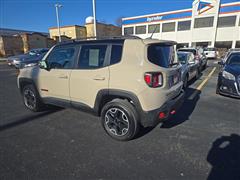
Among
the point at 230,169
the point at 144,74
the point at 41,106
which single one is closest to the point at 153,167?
the point at 230,169

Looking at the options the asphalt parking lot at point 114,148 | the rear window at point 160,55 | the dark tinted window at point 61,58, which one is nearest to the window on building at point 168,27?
the asphalt parking lot at point 114,148

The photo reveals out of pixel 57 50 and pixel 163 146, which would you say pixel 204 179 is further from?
pixel 57 50

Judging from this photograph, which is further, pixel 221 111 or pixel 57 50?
pixel 221 111

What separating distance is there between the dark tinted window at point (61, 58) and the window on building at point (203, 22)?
34.4m

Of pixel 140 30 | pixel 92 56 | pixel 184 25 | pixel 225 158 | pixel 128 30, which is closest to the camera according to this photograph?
pixel 225 158

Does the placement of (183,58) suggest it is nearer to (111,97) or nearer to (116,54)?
(116,54)

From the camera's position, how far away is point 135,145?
2773mm

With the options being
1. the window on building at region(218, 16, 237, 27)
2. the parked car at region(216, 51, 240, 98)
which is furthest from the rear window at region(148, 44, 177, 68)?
the window on building at region(218, 16, 237, 27)

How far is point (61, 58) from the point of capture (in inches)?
141

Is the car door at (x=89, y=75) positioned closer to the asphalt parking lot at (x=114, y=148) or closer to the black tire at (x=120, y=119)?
the black tire at (x=120, y=119)

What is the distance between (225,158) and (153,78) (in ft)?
5.54

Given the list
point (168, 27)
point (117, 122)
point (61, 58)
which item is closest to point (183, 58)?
point (117, 122)

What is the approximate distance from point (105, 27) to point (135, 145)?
158 ft

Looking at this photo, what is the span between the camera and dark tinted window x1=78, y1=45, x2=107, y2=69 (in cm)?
289
